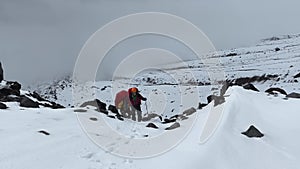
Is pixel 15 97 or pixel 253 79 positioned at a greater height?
pixel 253 79

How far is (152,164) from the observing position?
7238 millimetres

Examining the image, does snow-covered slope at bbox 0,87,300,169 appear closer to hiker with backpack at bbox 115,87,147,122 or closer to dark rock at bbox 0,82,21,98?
hiker with backpack at bbox 115,87,147,122

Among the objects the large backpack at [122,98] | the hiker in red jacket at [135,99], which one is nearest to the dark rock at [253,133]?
the hiker in red jacket at [135,99]

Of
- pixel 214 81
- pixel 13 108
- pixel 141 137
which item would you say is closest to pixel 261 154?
pixel 141 137

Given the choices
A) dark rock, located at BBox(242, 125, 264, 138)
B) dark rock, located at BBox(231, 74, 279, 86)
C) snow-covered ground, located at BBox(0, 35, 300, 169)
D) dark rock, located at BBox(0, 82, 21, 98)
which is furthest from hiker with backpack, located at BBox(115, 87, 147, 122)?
dark rock, located at BBox(231, 74, 279, 86)

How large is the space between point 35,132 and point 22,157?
1873 mm

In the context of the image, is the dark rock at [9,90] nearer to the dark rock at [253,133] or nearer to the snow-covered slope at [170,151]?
the snow-covered slope at [170,151]

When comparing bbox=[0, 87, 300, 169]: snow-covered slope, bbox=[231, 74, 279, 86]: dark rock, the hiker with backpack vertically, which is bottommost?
bbox=[0, 87, 300, 169]: snow-covered slope

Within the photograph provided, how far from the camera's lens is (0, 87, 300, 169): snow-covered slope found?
689 cm

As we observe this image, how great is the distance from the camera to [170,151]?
8.08 metres

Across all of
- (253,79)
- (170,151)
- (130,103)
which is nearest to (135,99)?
(130,103)

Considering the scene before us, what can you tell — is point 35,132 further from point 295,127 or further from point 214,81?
point 214,81

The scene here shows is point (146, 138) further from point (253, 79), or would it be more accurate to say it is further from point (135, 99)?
point (253, 79)

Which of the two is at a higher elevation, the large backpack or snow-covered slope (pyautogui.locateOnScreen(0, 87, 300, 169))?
the large backpack
